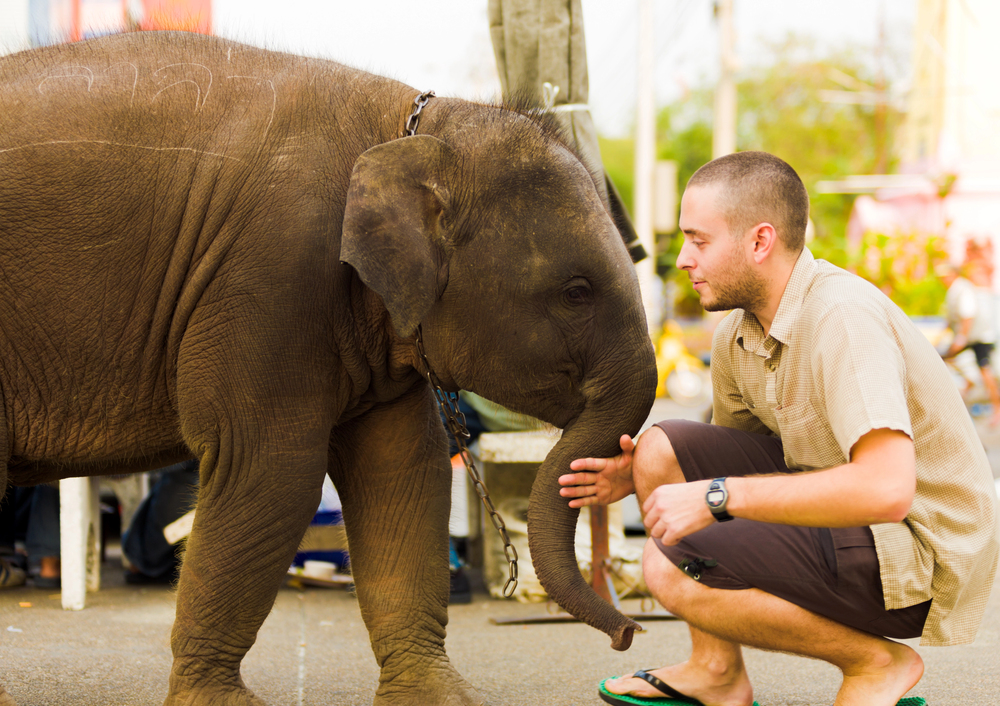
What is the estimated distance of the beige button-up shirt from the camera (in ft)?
8.02

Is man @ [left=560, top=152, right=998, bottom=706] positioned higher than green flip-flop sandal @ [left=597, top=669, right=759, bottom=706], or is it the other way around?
man @ [left=560, top=152, right=998, bottom=706]

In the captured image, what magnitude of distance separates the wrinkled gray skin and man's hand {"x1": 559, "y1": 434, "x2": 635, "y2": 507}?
4 centimetres

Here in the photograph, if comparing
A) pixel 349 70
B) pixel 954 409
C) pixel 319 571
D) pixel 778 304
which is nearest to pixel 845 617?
pixel 954 409

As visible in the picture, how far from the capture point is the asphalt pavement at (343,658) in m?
3.24

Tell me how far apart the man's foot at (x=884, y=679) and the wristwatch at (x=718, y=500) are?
63 centimetres

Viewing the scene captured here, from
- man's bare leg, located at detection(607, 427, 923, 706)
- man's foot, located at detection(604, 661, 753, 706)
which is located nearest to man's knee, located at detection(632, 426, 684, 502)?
man's bare leg, located at detection(607, 427, 923, 706)

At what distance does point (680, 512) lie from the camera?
2.42 meters

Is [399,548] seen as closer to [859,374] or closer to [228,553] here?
[228,553]

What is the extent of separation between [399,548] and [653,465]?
2.53 ft

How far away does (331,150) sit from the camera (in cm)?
262

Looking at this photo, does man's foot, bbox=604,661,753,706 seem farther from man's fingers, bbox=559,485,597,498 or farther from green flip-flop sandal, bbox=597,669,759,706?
man's fingers, bbox=559,485,597,498

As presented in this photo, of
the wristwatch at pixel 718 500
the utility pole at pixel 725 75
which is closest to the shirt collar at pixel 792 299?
the wristwatch at pixel 718 500

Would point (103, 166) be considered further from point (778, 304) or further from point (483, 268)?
point (778, 304)

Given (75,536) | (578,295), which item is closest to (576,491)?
(578,295)
